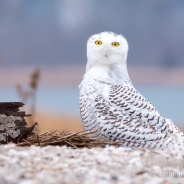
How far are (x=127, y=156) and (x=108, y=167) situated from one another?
1.17ft

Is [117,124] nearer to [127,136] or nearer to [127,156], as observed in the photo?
[127,136]

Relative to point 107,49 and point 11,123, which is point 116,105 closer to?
point 107,49

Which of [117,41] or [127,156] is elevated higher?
[117,41]

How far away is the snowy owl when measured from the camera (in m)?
5.23

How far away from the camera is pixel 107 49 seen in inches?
216

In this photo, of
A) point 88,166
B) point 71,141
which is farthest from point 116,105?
point 88,166

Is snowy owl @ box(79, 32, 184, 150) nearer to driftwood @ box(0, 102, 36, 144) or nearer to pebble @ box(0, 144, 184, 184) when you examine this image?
driftwood @ box(0, 102, 36, 144)

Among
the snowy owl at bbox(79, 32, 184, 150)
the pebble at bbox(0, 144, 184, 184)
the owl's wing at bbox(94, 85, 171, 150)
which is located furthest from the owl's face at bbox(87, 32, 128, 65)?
the pebble at bbox(0, 144, 184, 184)

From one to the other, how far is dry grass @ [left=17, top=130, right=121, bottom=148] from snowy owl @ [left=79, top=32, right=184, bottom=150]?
96 millimetres

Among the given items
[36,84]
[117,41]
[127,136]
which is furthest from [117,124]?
[36,84]

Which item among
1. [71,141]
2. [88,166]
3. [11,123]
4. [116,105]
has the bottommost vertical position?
[88,166]

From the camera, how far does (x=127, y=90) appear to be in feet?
17.8

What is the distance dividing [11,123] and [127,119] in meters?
1.01

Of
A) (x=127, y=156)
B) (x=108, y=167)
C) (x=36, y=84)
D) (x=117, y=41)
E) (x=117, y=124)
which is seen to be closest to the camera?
(x=108, y=167)
